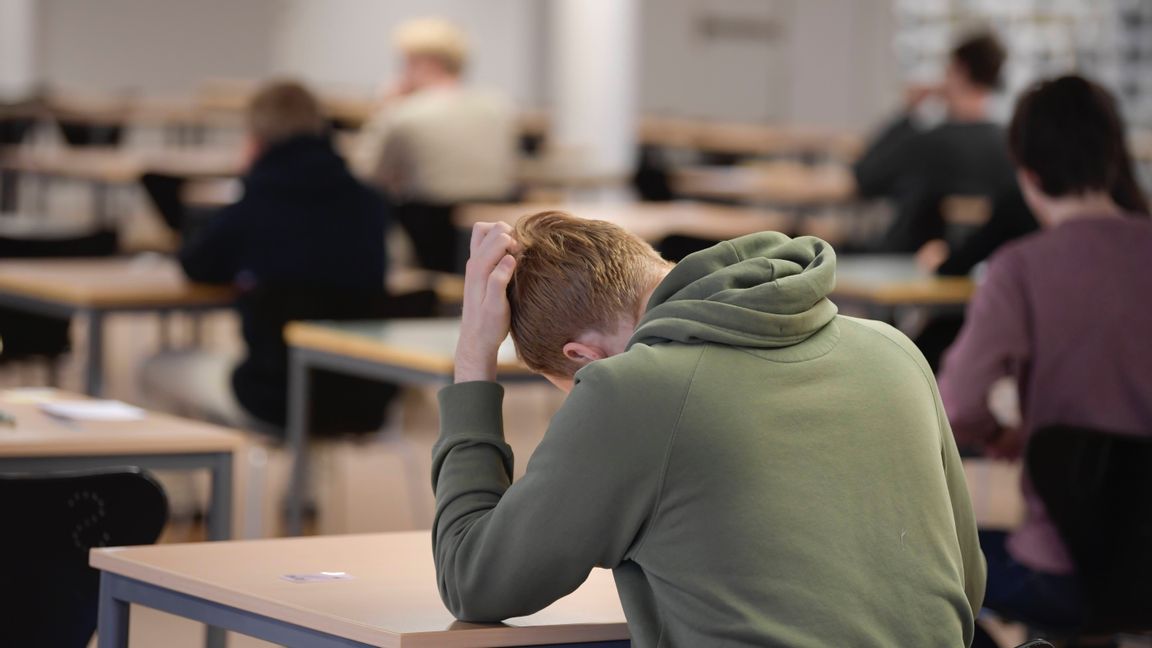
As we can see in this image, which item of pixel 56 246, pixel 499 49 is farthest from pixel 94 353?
pixel 499 49

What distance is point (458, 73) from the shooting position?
7234 millimetres

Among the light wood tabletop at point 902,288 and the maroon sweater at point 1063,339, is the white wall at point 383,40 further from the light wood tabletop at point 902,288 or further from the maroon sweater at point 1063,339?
the maroon sweater at point 1063,339

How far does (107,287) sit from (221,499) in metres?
1.90

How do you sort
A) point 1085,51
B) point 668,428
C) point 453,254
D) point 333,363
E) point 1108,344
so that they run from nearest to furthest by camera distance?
point 668,428, point 1108,344, point 333,363, point 453,254, point 1085,51

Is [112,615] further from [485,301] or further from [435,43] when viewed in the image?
[435,43]

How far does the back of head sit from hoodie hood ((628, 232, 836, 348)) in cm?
318

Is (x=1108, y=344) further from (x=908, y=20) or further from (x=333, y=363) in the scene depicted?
(x=908, y=20)

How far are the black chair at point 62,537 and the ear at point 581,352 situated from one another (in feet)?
2.54

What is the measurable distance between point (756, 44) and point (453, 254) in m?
12.3

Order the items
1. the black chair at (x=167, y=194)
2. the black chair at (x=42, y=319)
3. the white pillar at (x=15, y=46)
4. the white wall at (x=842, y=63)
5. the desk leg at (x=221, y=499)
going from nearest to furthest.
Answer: the desk leg at (x=221, y=499)
the black chair at (x=42, y=319)
the black chair at (x=167, y=194)
the white pillar at (x=15, y=46)
the white wall at (x=842, y=63)

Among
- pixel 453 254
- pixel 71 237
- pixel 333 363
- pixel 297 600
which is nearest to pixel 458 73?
pixel 453 254

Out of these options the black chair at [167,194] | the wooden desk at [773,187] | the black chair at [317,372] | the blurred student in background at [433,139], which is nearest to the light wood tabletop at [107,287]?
the black chair at [317,372]

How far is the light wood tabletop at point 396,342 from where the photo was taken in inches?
138

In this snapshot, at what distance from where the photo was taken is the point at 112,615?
189 cm
